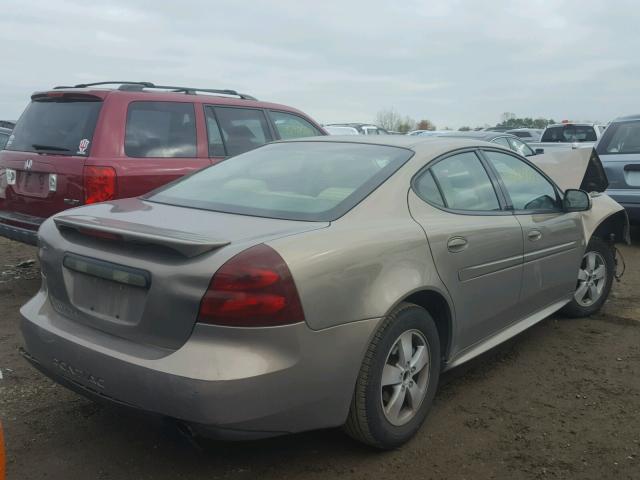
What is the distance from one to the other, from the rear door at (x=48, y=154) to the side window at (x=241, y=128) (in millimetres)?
1306

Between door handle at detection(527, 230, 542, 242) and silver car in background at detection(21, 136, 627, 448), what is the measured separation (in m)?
0.01

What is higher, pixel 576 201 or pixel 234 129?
pixel 234 129

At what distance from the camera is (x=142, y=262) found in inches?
98.3

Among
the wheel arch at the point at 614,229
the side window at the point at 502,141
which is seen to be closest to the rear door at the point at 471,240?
the wheel arch at the point at 614,229

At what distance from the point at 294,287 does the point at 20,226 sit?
3.84 m

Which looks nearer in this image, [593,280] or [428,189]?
[428,189]

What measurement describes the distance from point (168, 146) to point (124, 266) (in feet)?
10.9

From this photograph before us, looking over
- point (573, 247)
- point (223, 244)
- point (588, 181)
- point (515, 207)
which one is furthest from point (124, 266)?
point (588, 181)

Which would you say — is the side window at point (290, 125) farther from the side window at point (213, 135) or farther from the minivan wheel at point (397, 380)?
the minivan wheel at point (397, 380)

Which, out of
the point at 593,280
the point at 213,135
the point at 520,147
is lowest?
the point at 593,280

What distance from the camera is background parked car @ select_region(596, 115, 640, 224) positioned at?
760 centimetres

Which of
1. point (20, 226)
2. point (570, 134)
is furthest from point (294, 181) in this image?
point (570, 134)

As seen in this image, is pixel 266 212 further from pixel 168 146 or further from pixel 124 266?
pixel 168 146

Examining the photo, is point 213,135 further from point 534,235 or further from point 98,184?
point 534,235
